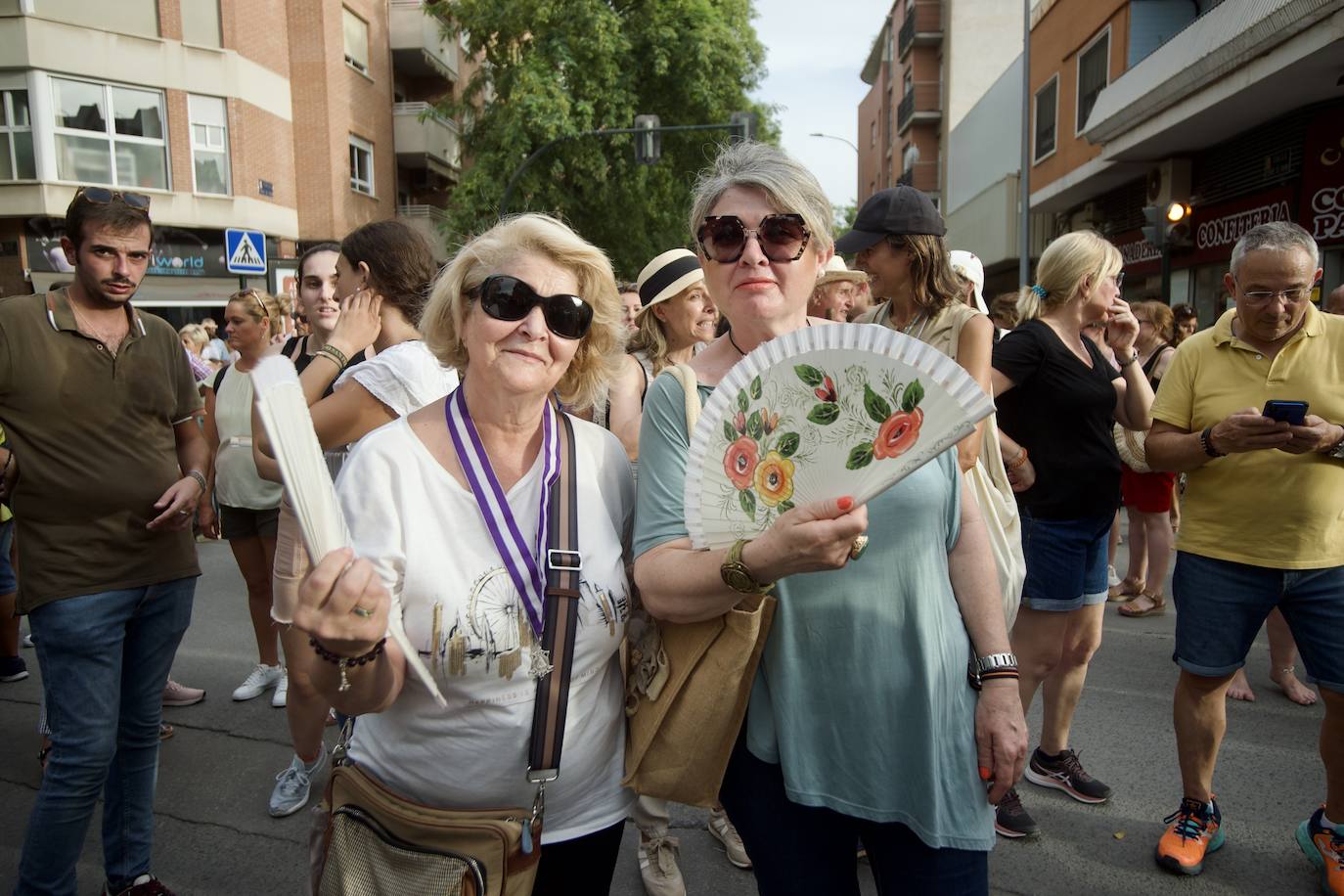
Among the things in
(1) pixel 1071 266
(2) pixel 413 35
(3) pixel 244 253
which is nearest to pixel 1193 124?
(1) pixel 1071 266

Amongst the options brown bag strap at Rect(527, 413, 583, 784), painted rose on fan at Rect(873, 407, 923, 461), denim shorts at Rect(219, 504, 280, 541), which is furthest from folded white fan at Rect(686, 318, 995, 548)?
denim shorts at Rect(219, 504, 280, 541)

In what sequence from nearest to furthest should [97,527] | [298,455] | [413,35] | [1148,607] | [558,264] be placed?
[298,455] → [558,264] → [97,527] → [1148,607] → [413,35]

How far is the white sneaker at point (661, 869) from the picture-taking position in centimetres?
295

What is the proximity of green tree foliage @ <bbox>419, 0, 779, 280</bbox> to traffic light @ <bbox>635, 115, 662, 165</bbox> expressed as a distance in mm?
3135

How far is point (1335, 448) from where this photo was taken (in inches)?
112

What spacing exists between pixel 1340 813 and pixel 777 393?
9.48 feet

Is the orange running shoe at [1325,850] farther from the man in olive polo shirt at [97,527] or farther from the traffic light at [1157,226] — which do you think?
the traffic light at [1157,226]

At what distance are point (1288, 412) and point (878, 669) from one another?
6.42 feet

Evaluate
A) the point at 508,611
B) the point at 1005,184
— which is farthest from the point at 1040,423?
the point at 1005,184

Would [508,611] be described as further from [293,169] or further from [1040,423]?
[293,169]

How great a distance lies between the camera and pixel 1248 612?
2922 millimetres

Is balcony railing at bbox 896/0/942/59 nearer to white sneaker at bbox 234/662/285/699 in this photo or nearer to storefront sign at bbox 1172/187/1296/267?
storefront sign at bbox 1172/187/1296/267

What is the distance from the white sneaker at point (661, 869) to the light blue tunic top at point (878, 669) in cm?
154

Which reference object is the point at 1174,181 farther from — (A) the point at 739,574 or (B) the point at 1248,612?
(A) the point at 739,574
